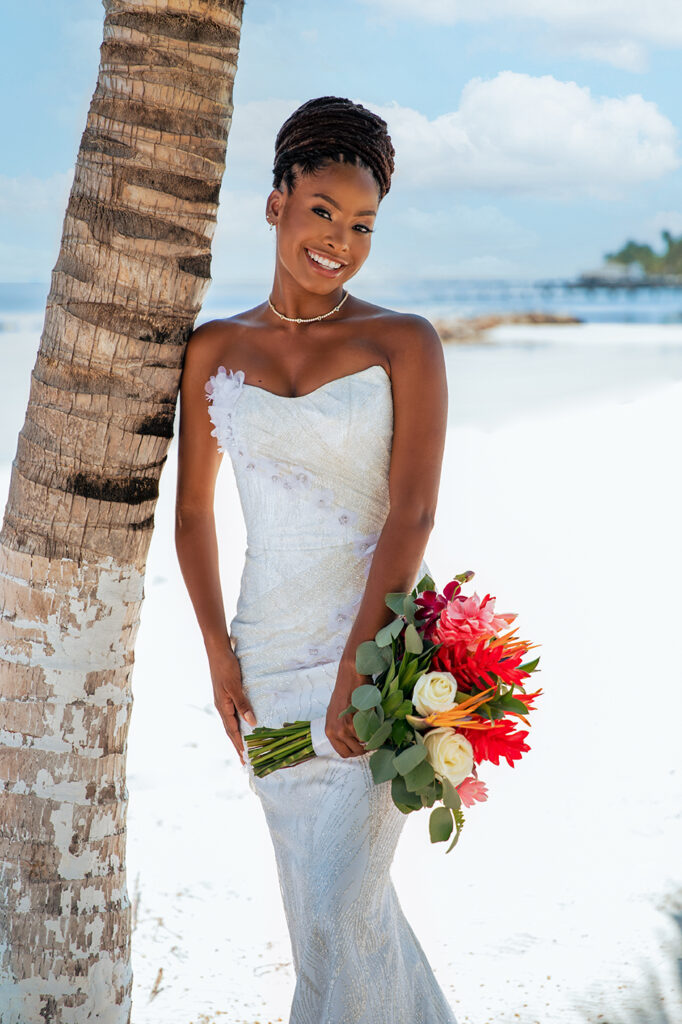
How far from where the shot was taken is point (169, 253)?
2523 millimetres

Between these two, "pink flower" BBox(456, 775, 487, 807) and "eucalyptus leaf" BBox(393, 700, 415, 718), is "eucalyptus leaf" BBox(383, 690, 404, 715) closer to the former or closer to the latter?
"eucalyptus leaf" BBox(393, 700, 415, 718)

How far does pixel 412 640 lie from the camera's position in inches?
A: 95.4

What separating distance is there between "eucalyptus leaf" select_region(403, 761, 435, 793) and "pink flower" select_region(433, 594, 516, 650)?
0.28 metres

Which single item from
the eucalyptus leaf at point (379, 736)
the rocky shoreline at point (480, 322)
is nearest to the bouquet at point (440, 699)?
the eucalyptus leaf at point (379, 736)

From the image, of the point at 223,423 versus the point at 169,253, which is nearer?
the point at 169,253

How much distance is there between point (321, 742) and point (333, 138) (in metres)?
A: 1.46

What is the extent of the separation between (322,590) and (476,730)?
0.54 meters

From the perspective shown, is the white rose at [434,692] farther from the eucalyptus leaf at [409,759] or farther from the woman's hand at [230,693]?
the woman's hand at [230,693]

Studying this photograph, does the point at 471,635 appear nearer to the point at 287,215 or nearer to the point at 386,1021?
the point at 386,1021

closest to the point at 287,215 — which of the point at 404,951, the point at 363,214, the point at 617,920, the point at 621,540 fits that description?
the point at 363,214

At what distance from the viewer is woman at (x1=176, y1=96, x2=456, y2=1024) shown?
2525 mm

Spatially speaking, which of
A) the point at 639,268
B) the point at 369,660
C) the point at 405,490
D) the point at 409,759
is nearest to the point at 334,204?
the point at 405,490

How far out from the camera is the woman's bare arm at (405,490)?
2516 mm

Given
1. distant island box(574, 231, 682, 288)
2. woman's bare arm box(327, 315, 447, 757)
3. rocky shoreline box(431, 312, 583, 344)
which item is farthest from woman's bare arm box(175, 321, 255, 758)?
distant island box(574, 231, 682, 288)
